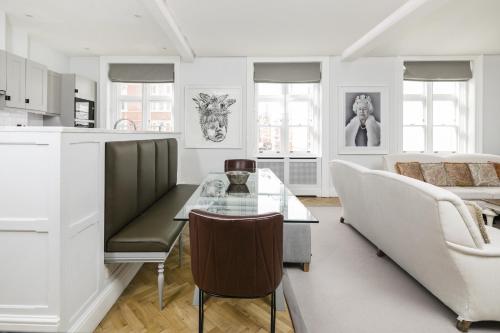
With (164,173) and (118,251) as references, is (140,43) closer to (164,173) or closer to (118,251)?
(164,173)

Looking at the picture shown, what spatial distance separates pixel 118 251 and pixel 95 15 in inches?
139

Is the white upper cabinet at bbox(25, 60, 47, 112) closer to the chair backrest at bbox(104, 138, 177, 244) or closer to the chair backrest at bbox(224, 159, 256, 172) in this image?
the chair backrest at bbox(104, 138, 177, 244)

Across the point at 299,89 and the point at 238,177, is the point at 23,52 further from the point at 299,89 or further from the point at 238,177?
the point at 299,89

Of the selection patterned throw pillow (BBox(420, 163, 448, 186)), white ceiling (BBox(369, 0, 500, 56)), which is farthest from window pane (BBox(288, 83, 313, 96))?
patterned throw pillow (BBox(420, 163, 448, 186))

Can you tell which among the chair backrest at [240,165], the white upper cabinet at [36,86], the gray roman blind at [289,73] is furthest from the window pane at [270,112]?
the white upper cabinet at [36,86]

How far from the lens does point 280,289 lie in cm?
191


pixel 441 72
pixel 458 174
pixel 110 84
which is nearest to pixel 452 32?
pixel 441 72

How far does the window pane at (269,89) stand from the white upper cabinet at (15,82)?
392 centimetres

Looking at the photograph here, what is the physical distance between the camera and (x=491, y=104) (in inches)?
219

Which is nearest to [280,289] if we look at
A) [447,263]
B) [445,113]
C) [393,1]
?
[447,263]

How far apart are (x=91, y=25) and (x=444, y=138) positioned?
679 cm

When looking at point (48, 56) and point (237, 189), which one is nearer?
point (237, 189)

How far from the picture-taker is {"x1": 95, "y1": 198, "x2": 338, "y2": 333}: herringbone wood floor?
1.69 meters

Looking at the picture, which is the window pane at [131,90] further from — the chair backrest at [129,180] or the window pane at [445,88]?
the window pane at [445,88]
